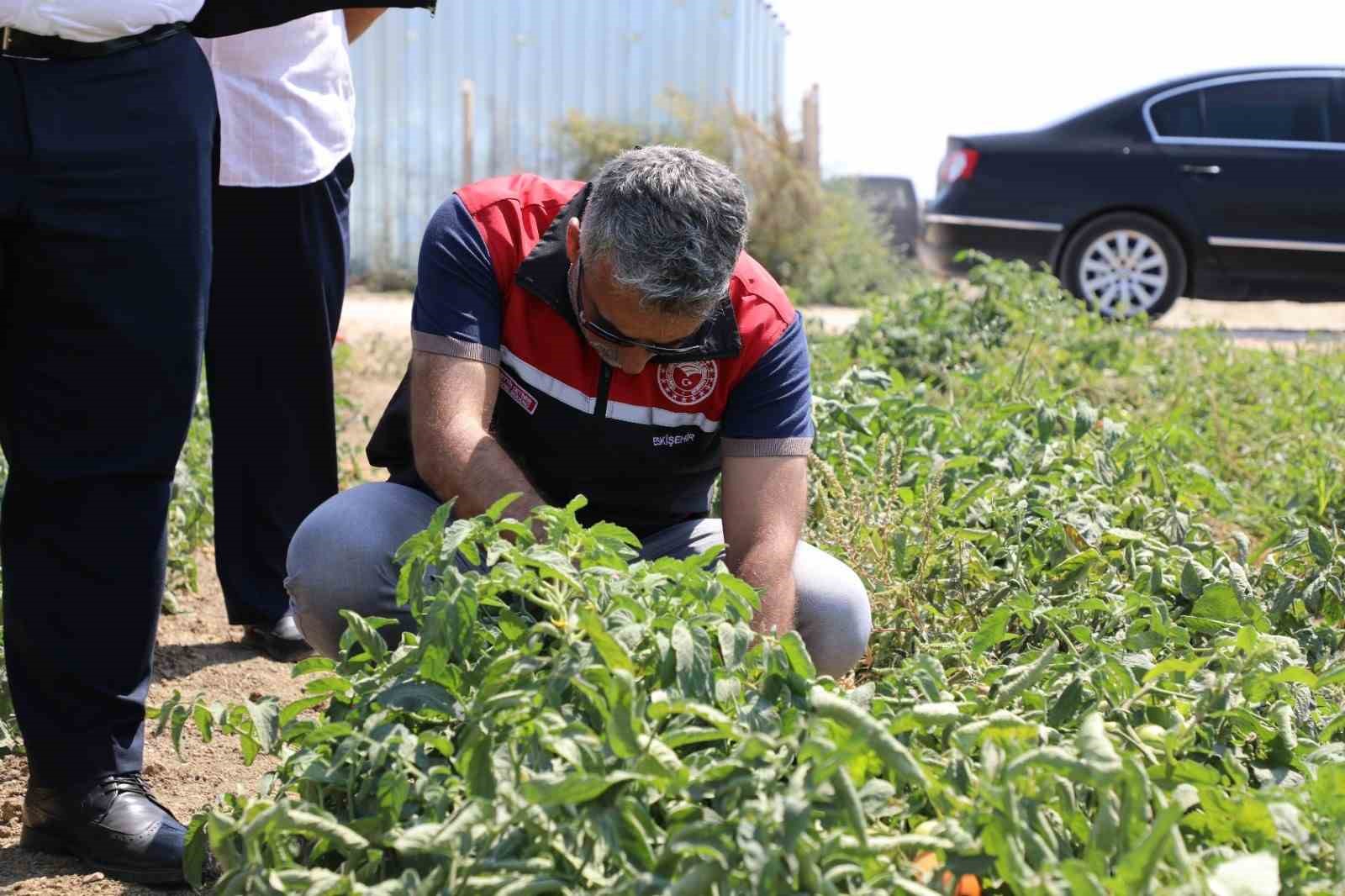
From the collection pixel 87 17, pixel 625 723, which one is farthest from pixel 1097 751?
pixel 87 17

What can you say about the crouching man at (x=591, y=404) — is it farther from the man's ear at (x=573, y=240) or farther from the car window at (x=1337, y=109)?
the car window at (x=1337, y=109)

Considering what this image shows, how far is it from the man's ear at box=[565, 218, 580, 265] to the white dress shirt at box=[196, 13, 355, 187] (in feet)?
3.34

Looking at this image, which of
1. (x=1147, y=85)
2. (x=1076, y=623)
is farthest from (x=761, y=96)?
(x=1076, y=623)

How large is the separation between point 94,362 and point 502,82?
1092 centimetres

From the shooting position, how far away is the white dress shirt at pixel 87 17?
2.11 m

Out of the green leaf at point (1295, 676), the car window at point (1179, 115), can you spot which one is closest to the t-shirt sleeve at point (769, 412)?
the green leaf at point (1295, 676)

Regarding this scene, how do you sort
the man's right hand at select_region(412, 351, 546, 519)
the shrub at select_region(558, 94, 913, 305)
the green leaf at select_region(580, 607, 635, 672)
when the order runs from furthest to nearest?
the shrub at select_region(558, 94, 913, 305) → the man's right hand at select_region(412, 351, 546, 519) → the green leaf at select_region(580, 607, 635, 672)

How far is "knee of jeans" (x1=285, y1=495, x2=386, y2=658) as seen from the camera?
8.20 feet

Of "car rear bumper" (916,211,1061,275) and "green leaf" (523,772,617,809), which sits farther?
"car rear bumper" (916,211,1061,275)

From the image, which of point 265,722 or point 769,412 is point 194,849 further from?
point 769,412

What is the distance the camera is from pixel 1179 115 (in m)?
9.57

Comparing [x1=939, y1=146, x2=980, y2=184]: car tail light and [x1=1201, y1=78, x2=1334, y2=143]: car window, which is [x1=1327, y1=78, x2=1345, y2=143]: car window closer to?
[x1=1201, y1=78, x2=1334, y2=143]: car window

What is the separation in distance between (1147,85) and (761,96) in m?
5.12

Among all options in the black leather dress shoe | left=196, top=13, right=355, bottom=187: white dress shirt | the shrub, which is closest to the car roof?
the shrub
